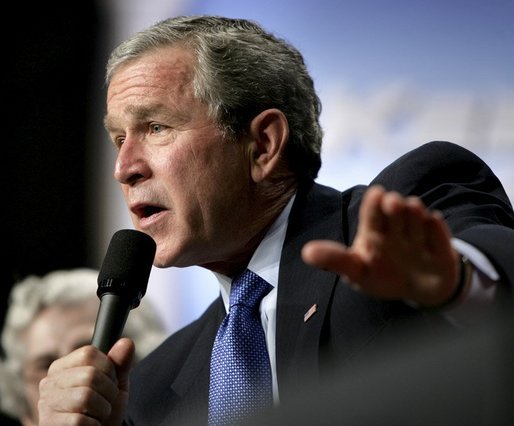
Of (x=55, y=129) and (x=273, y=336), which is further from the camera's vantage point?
(x=55, y=129)

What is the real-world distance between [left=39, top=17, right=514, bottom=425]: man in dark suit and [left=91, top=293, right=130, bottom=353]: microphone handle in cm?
2

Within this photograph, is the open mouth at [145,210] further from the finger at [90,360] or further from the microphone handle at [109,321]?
the finger at [90,360]

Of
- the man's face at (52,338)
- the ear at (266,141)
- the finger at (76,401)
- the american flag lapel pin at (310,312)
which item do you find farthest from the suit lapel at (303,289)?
the man's face at (52,338)

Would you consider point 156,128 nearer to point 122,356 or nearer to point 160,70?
point 160,70

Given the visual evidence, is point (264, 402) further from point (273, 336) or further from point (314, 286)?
point (314, 286)

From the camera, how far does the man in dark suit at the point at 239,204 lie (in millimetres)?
1592

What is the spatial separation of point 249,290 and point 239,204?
0.21m

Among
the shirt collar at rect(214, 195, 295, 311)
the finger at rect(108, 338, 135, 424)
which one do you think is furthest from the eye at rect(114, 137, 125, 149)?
the finger at rect(108, 338, 135, 424)

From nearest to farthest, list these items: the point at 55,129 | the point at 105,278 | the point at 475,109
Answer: the point at 105,278 → the point at 475,109 → the point at 55,129

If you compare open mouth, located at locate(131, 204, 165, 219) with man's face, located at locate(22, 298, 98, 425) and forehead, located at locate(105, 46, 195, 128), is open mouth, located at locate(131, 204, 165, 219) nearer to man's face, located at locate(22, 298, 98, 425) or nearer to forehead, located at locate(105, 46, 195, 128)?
forehead, located at locate(105, 46, 195, 128)

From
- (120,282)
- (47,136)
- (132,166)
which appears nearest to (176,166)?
(132,166)

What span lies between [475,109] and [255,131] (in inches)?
25.9

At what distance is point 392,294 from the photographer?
3.46 ft

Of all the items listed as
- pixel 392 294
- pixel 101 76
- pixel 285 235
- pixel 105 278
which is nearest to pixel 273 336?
pixel 285 235
